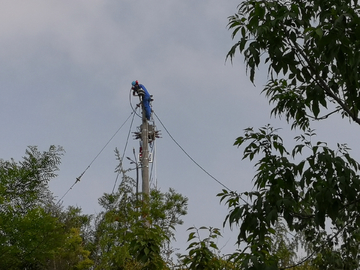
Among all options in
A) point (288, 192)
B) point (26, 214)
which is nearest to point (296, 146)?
point (288, 192)

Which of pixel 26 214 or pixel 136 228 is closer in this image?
pixel 136 228

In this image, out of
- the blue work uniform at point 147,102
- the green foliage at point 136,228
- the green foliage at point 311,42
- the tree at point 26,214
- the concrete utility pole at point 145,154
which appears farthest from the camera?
the blue work uniform at point 147,102

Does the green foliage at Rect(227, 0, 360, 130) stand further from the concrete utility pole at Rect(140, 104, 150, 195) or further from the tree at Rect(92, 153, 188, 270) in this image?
the concrete utility pole at Rect(140, 104, 150, 195)

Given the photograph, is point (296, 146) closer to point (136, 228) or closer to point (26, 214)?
point (136, 228)

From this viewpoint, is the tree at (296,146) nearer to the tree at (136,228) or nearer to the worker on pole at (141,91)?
the tree at (136,228)

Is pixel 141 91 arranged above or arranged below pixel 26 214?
above

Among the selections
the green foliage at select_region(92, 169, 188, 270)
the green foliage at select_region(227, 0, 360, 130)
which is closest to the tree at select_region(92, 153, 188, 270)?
the green foliage at select_region(92, 169, 188, 270)

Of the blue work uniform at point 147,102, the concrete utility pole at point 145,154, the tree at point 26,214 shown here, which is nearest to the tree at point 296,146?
the tree at point 26,214

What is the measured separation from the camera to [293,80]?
161 inches

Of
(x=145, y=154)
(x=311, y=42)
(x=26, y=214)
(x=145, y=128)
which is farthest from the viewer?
(x=145, y=128)

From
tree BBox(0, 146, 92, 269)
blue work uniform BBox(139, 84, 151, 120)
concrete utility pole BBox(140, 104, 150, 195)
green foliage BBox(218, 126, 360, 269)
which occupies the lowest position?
green foliage BBox(218, 126, 360, 269)

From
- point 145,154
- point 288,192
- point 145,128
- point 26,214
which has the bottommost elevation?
point 288,192

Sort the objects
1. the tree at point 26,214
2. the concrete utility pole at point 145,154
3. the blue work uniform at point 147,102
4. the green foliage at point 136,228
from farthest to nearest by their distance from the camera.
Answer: the blue work uniform at point 147,102, the concrete utility pole at point 145,154, the tree at point 26,214, the green foliage at point 136,228

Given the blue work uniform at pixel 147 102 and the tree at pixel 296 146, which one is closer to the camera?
the tree at pixel 296 146
